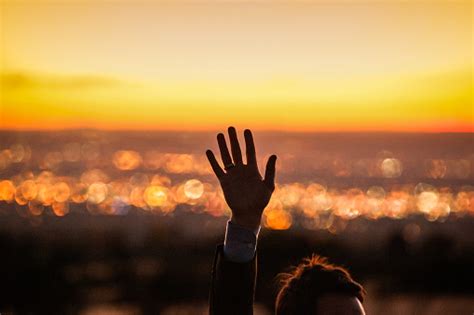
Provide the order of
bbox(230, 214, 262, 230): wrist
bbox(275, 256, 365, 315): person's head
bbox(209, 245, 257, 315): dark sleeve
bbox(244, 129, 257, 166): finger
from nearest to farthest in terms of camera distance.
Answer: bbox(275, 256, 365, 315): person's head < bbox(209, 245, 257, 315): dark sleeve < bbox(230, 214, 262, 230): wrist < bbox(244, 129, 257, 166): finger

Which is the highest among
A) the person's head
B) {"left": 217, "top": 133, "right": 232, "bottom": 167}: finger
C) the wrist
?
{"left": 217, "top": 133, "right": 232, "bottom": 167}: finger

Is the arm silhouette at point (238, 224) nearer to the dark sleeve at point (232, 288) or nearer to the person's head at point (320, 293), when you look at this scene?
the dark sleeve at point (232, 288)

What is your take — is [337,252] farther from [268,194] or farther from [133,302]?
[268,194]

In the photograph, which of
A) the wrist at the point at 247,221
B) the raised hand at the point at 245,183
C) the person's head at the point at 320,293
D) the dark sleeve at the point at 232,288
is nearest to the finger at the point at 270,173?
the raised hand at the point at 245,183

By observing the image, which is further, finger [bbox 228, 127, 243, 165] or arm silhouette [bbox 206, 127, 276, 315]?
finger [bbox 228, 127, 243, 165]

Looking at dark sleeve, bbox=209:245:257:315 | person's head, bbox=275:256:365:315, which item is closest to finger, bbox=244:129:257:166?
dark sleeve, bbox=209:245:257:315

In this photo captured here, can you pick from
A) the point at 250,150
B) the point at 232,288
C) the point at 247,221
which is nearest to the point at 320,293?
the point at 232,288

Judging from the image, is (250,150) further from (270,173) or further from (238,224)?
(238,224)

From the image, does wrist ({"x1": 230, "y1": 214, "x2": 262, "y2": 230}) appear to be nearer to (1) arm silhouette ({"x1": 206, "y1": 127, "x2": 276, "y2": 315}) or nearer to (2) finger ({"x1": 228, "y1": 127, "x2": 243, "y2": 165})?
(1) arm silhouette ({"x1": 206, "y1": 127, "x2": 276, "y2": 315})
